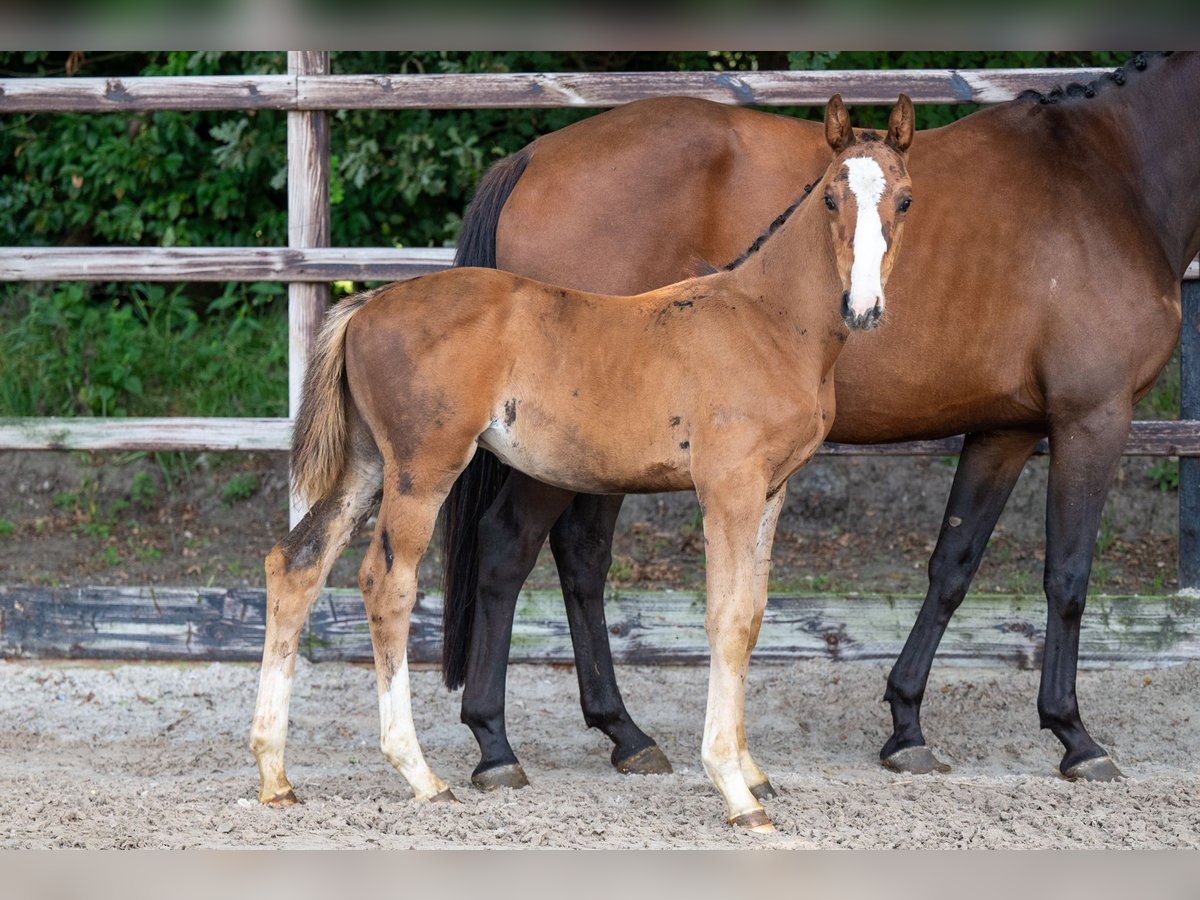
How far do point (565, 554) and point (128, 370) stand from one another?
4150mm

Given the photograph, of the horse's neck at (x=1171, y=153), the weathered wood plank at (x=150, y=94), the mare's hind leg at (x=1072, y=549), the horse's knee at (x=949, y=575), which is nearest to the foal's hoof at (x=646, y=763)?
the horse's knee at (x=949, y=575)

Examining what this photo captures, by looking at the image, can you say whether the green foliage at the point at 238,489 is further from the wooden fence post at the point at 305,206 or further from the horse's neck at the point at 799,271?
the horse's neck at the point at 799,271

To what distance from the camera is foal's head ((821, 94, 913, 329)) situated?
330cm

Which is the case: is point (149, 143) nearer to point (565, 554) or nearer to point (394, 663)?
point (565, 554)

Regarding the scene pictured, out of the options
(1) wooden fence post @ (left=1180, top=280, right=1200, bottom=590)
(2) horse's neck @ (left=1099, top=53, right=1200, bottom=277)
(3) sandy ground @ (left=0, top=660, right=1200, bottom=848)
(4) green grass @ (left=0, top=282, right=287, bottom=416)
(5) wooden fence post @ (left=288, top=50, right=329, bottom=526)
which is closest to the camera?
(3) sandy ground @ (left=0, top=660, right=1200, bottom=848)

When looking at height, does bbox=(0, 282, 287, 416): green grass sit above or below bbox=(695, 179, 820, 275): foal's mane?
below

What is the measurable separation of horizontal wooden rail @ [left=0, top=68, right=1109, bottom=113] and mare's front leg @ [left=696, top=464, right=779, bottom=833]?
2.31 metres

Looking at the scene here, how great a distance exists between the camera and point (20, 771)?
4375 millimetres

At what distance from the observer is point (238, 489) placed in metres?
7.72

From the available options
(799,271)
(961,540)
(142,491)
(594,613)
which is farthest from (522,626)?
(142,491)

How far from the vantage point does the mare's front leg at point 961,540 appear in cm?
475

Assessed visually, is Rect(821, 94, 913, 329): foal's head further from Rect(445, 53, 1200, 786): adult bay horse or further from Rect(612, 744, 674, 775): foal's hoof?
Rect(612, 744, 674, 775): foal's hoof

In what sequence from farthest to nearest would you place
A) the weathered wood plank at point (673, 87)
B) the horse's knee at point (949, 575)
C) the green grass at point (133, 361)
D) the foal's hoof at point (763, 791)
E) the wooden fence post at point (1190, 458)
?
the green grass at point (133, 361) → the wooden fence post at point (1190, 458) → the weathered wood plank at point (673, 87) → the horse's knee at point (949, 575) → the foal's hoof at point (763, 791)

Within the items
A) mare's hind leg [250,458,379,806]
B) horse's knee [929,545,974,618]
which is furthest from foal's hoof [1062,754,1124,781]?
mare's hind leg [250,458,379,806]
